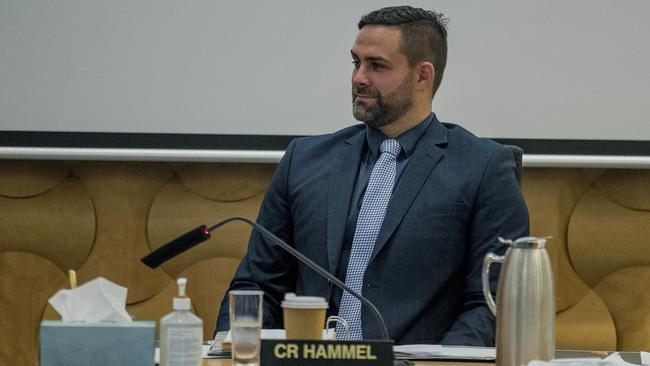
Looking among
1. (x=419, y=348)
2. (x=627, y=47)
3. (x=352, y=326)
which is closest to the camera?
(x=419, y=348)

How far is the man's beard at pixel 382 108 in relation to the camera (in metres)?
2.68

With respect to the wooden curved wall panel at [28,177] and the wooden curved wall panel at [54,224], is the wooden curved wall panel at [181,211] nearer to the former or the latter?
the wooden curved wall panel at [54,224]

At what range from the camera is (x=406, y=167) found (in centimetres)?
260

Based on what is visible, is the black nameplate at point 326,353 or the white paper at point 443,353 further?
the white paper at point 443,353

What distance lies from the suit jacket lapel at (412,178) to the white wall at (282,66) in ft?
1.85

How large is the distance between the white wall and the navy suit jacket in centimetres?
58

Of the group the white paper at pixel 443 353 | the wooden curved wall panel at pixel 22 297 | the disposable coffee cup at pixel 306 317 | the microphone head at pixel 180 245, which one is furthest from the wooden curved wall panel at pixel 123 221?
the disposable coffee cup at pixel 306 317

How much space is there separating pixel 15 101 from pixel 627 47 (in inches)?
75.8

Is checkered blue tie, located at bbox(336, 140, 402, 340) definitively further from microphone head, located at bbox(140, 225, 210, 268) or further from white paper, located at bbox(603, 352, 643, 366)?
microphone head, located at bbox(140, 225, 210, 268)

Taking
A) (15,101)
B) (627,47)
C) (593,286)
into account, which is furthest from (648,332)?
(15,101)

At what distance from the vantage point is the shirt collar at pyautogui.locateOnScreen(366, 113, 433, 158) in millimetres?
2662

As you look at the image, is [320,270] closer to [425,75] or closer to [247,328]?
[247,328]

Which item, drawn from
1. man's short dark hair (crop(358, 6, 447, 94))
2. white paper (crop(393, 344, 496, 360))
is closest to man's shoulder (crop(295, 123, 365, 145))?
man's short dark hair (crop(358, 6, 447, 94))

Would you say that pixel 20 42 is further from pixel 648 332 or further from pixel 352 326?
pixel 648 332
